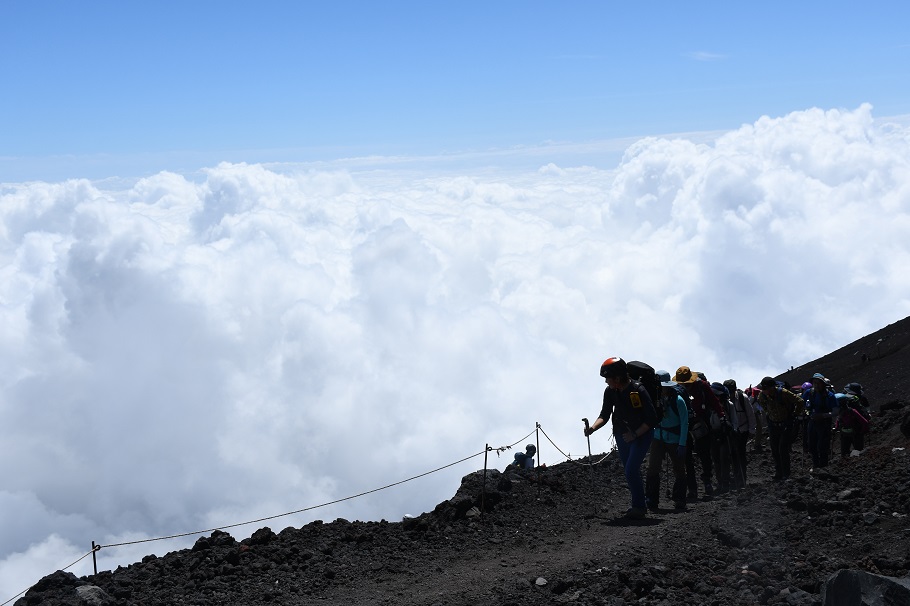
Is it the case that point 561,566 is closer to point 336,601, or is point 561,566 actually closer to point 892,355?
point 336,601

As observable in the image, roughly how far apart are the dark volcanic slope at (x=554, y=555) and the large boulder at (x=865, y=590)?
0.61m

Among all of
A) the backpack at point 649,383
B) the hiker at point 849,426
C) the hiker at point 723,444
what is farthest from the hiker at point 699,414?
the hiker at point 849,426

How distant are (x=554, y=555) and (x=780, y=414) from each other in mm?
5534

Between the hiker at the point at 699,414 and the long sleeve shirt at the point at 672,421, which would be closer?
the long sleeve shirt at the point at 672,421

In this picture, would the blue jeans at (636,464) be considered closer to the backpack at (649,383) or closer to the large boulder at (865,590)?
the backpack at (649,383)

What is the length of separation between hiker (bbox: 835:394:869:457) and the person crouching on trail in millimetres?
5535

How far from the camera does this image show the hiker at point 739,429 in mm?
13414

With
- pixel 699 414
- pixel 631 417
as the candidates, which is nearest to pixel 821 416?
pixel 699 414

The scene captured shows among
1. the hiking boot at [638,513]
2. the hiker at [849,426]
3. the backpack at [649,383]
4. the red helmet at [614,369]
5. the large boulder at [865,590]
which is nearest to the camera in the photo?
the large boulder at [865,590]

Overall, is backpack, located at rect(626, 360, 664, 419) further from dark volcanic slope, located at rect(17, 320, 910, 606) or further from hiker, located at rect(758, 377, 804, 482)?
hiker, located at rect(758, 377, 804, 482)

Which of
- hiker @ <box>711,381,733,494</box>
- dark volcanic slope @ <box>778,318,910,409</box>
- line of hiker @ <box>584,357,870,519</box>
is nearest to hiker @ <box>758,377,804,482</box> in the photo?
line of hiker @ <box>584,357,870,519</box>

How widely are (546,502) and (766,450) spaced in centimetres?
844

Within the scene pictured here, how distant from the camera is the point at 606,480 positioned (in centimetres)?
1423

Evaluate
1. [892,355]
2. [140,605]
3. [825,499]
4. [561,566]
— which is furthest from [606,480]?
[892,355]
